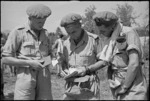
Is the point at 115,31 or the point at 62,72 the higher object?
the point at 115,31

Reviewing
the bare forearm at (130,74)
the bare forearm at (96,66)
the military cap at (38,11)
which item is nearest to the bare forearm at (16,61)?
the military cap at (38,11)

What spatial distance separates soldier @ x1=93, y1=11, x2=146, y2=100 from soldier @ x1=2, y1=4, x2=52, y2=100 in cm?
82

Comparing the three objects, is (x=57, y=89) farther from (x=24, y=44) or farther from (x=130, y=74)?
(x=130, y=74)

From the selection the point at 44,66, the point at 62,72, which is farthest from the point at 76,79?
the point at 44,66

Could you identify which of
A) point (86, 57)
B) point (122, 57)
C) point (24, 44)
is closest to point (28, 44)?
point (24, 44)

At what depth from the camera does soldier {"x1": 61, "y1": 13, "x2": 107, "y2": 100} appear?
3.07 metres

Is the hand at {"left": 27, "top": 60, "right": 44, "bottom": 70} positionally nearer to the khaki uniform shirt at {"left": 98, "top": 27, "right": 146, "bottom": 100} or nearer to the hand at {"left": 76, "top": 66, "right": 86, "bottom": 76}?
the hand at {"left": 76, "top": 66, "right": 86, "bottom": 76}

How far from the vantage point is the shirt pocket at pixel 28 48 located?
3271 mm

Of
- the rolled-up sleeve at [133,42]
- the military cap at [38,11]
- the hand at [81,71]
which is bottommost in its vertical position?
the hand at [81,71]

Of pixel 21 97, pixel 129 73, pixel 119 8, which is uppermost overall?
pixel 119 8

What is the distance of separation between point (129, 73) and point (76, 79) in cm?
71

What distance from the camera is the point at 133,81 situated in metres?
2.78

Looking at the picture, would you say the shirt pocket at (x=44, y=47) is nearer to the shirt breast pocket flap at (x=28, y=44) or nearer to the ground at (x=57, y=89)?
the shirt breast pocket flap at (x=28, y=44)

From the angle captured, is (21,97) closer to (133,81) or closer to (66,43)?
(66,43)
